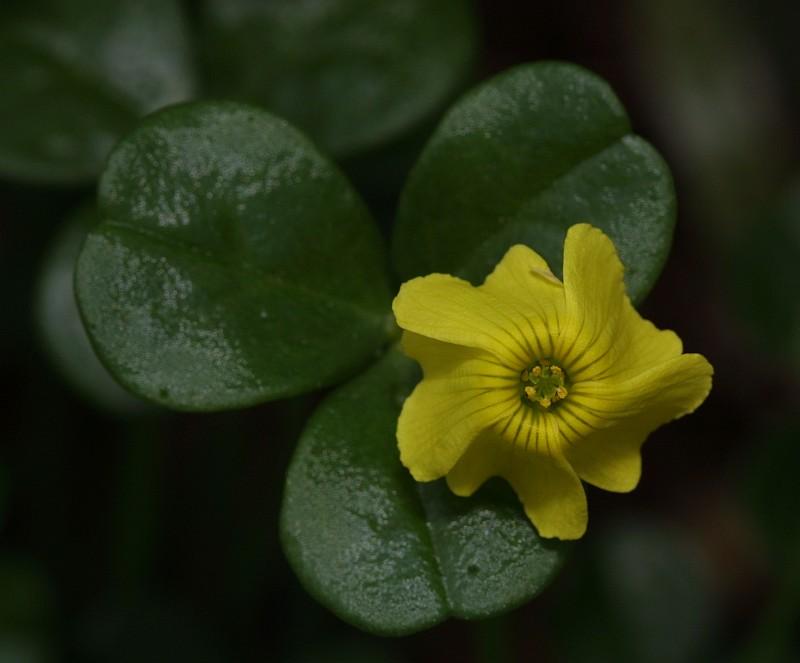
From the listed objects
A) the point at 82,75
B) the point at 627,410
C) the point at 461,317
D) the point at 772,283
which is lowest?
the point at 772,283

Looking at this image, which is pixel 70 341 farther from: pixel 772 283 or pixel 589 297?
pixel 772 283

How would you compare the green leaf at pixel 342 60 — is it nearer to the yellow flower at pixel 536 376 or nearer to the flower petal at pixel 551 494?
the yellow flower at pixel 536 376

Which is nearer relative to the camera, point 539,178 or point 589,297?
point 589,297

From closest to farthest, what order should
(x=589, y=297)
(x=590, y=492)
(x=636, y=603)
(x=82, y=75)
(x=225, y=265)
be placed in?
1. (x=589, y=297)
2. (x=225, y=265)
3. (x=82, y=75)
4. (x=636, y=603)
5. (x=590, y=492)

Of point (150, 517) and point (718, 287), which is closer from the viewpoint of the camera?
point (150, 517)

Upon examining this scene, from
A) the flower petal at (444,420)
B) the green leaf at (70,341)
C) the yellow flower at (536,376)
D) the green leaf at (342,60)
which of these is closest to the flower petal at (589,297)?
the yellow flower at (536,376)

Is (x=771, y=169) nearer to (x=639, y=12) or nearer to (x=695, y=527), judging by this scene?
(x=639, y=12)

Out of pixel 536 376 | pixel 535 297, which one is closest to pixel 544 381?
pixel 536 376

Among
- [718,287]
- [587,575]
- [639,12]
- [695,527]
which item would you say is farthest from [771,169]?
[587,575]
